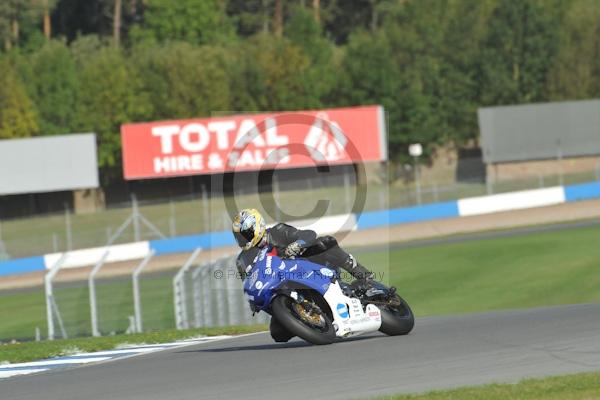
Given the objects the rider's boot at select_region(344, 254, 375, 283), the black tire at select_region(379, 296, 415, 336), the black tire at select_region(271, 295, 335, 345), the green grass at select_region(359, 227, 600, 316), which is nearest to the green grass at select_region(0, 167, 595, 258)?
the green grass at select_region(359, 227, 600, 316)

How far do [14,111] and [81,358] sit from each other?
5261 centimetres

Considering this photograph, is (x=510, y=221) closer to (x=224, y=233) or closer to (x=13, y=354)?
(x=224, y=233)

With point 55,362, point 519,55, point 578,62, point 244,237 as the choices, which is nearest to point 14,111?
point 519,55

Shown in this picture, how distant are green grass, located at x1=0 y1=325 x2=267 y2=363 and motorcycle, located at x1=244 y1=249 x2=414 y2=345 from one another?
13.6 feet

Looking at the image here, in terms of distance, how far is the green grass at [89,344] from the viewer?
15456 millimetres

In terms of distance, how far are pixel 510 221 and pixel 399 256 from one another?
9.41m

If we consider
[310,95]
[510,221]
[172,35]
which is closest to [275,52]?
[310,95]

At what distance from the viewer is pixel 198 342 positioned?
15969mm

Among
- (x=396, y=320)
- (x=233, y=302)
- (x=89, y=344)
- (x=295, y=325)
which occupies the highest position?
(x=295, y=325)

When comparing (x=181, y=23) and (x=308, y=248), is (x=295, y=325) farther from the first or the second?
(x=181, y=23)

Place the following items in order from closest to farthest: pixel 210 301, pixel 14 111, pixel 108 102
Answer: pixel 210 301
pixel 14 111
pixel 108 102

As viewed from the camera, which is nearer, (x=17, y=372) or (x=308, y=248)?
(x=308, y=248)

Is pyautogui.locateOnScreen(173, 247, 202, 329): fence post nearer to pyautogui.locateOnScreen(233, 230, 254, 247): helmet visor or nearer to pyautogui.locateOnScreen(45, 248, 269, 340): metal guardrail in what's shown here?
pyautogui.locateOnScreen(45, 248, 269, 340): metal guardrail

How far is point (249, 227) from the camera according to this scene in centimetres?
1236
